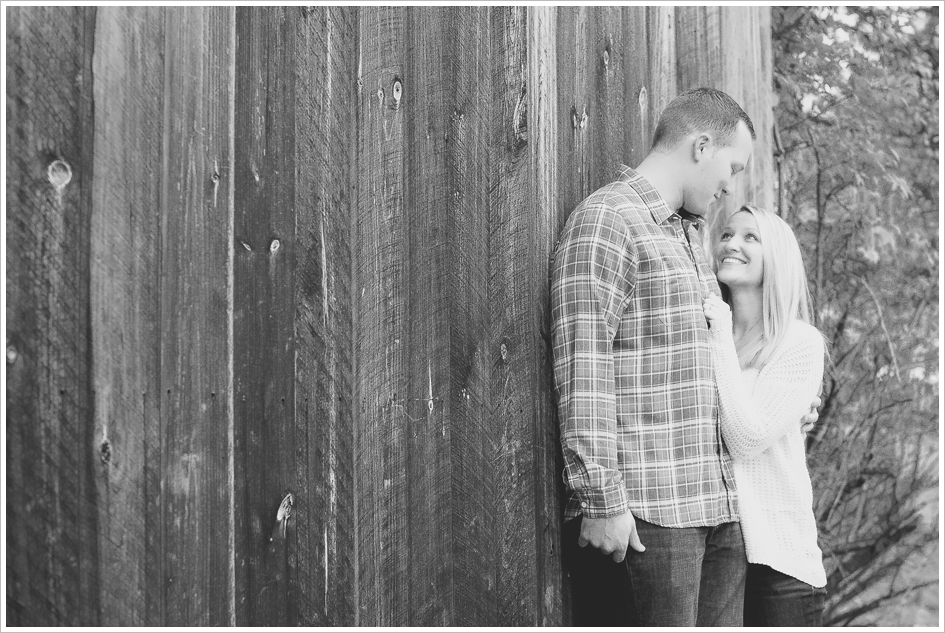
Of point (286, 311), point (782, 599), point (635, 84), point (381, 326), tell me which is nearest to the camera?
point (286, 311)

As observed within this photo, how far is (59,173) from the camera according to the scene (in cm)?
142

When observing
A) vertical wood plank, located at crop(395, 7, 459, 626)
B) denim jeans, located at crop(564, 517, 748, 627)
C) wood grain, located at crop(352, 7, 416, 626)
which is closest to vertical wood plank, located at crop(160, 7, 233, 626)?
wood grain, located at crop(352, 7, 416, 626)

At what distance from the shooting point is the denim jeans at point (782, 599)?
88.3 inches

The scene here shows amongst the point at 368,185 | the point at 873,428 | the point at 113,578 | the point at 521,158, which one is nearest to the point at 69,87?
the point at 368,185

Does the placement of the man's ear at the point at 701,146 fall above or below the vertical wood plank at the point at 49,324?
above

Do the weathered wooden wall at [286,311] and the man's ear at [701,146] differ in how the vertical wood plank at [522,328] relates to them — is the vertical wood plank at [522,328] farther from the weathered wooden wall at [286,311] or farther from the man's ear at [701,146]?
the man's ear at [701,146]

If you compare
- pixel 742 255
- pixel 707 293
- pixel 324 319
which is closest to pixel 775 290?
pixel 742 255

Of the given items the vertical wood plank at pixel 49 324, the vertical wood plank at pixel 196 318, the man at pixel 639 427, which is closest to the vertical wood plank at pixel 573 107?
the man at pixel 639 427

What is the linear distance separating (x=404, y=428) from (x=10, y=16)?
99 cm

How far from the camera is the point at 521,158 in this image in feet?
6.85

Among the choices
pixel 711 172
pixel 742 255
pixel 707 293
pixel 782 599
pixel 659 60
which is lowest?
pixel 782 599

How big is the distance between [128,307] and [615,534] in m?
1.08

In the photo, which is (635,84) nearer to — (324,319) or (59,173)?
Result: (324,319)

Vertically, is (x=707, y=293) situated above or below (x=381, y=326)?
above
